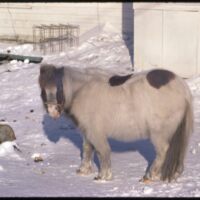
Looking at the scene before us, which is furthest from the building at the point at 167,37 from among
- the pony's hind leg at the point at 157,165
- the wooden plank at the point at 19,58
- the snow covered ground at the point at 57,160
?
the pony's hind leg at the point at 157,165

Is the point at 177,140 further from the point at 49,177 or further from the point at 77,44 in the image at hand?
the point at 77,44

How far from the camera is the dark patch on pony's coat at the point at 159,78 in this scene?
308 inches

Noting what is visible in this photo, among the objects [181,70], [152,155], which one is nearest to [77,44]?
[181,70]

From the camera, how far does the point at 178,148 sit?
787 centimetres

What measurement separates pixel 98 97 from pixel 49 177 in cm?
125

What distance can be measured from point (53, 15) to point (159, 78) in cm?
1135

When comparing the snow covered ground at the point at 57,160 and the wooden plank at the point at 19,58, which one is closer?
the snow covered ground at the point at 57,160

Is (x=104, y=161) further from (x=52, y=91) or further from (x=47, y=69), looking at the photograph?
(x=47, y=69)

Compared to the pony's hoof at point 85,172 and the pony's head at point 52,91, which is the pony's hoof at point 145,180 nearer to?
the pony's hoof at point 85,172

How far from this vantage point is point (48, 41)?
1808cm

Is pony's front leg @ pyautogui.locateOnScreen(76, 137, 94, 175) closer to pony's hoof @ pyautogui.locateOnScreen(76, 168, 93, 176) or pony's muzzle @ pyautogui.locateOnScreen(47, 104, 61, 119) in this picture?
pony's hoof @ pyautogui.locateOnScreen(76, 168, 93, 176)

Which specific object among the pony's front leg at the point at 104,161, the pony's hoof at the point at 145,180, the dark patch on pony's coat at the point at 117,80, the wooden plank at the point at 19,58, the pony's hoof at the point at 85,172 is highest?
the dark patch on pony's coat at the point at 117,80

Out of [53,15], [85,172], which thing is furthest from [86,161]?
[53,15]

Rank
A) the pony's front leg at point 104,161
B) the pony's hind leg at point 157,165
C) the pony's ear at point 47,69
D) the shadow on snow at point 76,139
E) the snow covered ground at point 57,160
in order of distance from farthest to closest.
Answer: the shadow on snow at point 76,139 → the pony's front leg at point 104,161 → the pony's hind leg at point 157,165 → the pony's ear at point 47,69 → the snow covered ground at point 57,160
